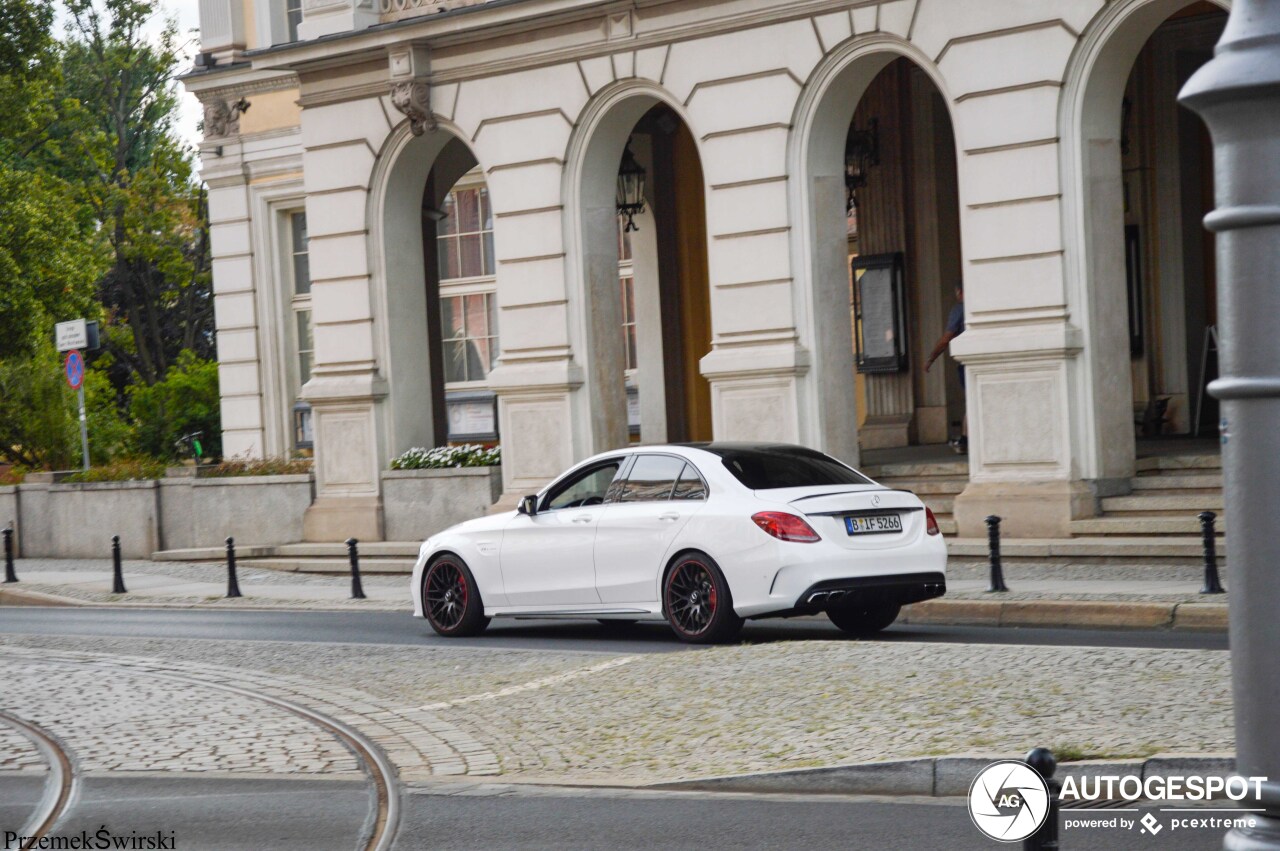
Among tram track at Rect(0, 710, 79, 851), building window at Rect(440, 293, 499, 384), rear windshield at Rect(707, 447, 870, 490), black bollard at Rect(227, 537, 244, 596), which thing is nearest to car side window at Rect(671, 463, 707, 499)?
rear windshield at Rect(707, 447, 870, 490)

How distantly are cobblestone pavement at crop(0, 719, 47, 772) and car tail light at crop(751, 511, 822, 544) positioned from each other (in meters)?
5.11

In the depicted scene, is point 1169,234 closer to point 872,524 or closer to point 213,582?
point 872,524

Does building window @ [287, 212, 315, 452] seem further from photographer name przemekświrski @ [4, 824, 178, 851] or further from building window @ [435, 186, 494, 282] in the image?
photographer name przemekświrski @ [4, 824, 178, 851]

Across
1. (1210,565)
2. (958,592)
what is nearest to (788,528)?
(958,592)

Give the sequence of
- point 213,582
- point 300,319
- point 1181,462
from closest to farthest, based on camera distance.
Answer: point 1181,462
point 213,582
point 300,319

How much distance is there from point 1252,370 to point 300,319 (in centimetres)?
2963

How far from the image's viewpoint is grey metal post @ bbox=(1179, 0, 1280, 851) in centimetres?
339

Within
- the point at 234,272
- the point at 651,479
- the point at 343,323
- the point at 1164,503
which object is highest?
the point at 234,272

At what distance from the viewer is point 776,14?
2080 centimetres

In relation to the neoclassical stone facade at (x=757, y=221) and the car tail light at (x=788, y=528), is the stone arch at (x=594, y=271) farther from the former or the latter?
the car tail light at (x=788, y=528)

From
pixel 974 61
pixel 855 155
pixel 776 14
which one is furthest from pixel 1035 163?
pixel 855 155

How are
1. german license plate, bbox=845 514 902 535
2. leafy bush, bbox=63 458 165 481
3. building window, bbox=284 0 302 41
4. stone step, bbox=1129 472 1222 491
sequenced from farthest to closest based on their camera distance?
building window, bbox=284 0 302 41
leafy bush, bbox=63 458 165 481
stone step, bbox=1129 472 1222 491
german license plate, bbox=845 514 902 535

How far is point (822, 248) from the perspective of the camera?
819 inches

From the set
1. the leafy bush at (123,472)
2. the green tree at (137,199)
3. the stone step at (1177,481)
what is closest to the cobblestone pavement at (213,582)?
the leafy bush at (123,472)
